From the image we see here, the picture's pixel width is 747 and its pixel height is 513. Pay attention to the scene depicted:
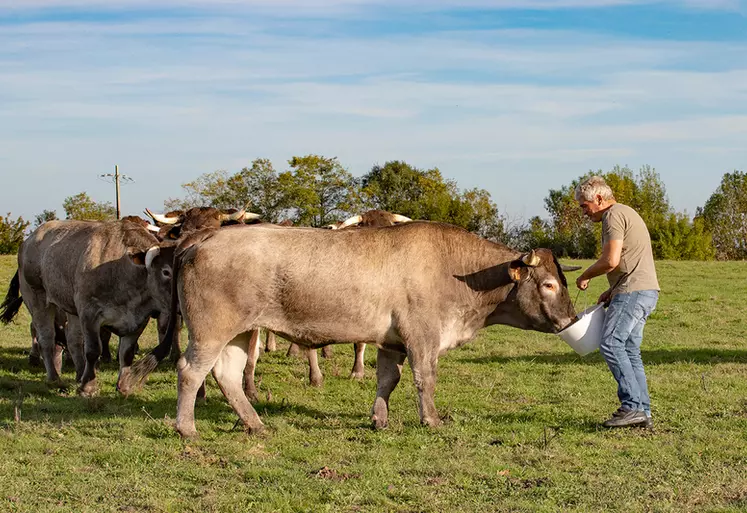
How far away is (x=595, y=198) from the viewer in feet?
29.0

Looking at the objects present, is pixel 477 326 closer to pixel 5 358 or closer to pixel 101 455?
pixel 101 455

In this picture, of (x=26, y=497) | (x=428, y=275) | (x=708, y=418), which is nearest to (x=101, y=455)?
(x=26, y=497)

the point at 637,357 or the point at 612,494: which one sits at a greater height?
the point at 637,357

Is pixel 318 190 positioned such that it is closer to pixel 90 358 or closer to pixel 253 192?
pixel 253 192

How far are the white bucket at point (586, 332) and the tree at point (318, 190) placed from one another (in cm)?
5123

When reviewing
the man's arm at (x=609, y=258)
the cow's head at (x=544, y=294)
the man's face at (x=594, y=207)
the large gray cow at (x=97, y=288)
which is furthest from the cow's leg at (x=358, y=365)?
the man's arm at (x=609, y=258)

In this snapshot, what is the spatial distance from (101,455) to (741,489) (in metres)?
5.10

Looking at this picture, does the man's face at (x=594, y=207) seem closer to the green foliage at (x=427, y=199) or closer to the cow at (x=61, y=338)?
the cow at (x=61, y=338)

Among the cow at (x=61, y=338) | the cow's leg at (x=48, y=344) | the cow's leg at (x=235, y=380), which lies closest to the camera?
the cow's leg at (x=235, y=380)

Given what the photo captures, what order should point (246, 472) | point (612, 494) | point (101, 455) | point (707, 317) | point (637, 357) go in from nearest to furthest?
point (612, 494)
point (246, 472)
point (101, 455)
point (637, 357)
point (707, 317)

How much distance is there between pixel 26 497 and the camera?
22.2 ft

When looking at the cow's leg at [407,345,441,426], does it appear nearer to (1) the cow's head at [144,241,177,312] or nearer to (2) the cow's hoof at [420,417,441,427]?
(2) the cow's hoof at [420,417,441,427]

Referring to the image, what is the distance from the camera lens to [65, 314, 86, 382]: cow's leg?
11.8 meters

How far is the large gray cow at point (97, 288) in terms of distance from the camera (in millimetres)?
11258
